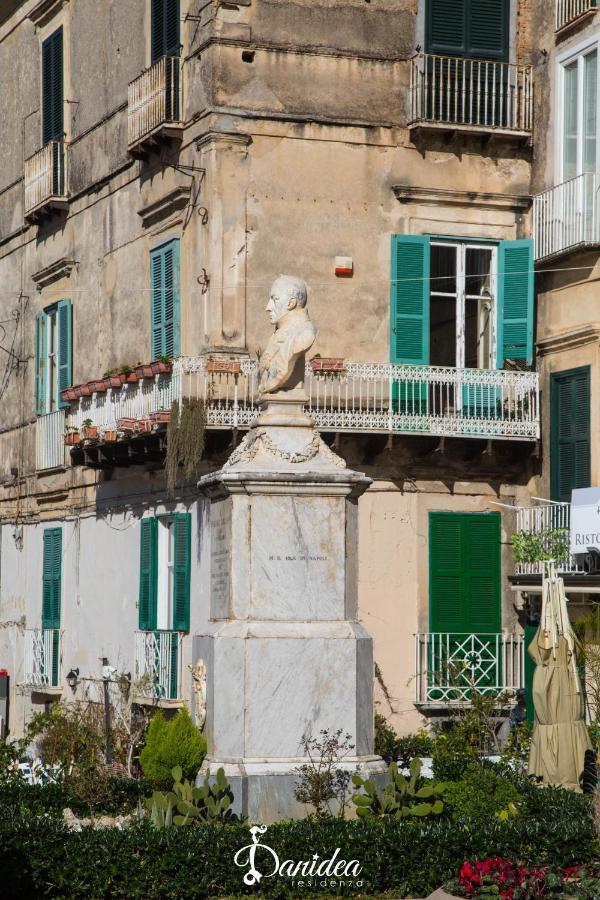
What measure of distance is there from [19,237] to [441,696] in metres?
13.7

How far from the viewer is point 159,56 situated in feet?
90.6

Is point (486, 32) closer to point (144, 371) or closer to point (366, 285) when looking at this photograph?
point (366, 285)

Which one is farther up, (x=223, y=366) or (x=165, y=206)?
(x=165, y=206)

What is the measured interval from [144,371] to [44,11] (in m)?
10.2

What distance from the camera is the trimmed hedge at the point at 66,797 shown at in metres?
17.3

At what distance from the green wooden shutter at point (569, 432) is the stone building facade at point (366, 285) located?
1.10 feet

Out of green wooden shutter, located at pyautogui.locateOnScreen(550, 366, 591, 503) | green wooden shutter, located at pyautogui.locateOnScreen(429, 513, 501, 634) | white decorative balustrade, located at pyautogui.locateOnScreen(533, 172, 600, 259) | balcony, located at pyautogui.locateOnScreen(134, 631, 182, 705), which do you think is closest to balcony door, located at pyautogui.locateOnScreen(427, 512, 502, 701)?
green wooden shutter, located at pyautogui.locateOnScreen(429, 513, 501, 634)

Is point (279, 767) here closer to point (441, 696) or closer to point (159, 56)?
point (441, 696)

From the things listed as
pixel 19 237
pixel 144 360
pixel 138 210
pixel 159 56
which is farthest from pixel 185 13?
pixel 19 237

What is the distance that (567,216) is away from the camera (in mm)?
25516

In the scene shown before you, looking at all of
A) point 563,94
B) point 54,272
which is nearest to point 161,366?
point 563,94

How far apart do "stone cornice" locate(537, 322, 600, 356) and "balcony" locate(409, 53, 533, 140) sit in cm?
303

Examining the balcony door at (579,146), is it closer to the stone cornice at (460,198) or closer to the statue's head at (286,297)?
the stone cornice at (460,198)

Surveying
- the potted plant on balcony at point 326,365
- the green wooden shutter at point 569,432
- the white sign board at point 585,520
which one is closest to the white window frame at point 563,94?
the green wooden shutter at point 569,432
